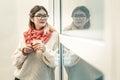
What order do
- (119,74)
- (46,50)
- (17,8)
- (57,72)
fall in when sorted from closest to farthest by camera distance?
(119,74) < (46,50) < (57,72) < (17,8)

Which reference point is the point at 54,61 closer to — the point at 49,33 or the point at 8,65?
the point at 49,33

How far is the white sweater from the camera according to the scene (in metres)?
1.53

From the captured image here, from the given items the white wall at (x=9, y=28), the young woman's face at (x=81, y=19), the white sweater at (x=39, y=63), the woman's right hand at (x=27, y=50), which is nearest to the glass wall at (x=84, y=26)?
the young woman's face at (x=81, y=19)

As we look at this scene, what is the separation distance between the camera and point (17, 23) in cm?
238

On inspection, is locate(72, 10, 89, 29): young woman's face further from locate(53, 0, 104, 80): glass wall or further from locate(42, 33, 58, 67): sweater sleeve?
locate(42, 33, 58, 67): sweater sleeve

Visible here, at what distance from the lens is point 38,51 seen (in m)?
1.50

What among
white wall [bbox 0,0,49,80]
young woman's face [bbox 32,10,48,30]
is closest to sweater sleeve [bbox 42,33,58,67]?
young woman's face [bbox 32,10,48,30]

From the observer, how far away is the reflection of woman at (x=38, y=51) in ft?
5.00

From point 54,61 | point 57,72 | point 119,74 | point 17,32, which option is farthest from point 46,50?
point 119,74

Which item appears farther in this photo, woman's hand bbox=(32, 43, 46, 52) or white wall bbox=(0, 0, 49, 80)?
white wall bbox=(0, 0, 49, 80)

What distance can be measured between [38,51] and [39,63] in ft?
0.30

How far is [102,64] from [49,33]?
3.83 feet

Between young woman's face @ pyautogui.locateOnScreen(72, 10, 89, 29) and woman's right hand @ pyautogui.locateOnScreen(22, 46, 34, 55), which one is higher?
young woman's face @ pyautogui.locateOnScreen(72, 10, 89, 29)

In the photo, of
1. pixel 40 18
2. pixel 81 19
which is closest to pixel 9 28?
pixel 40 18
